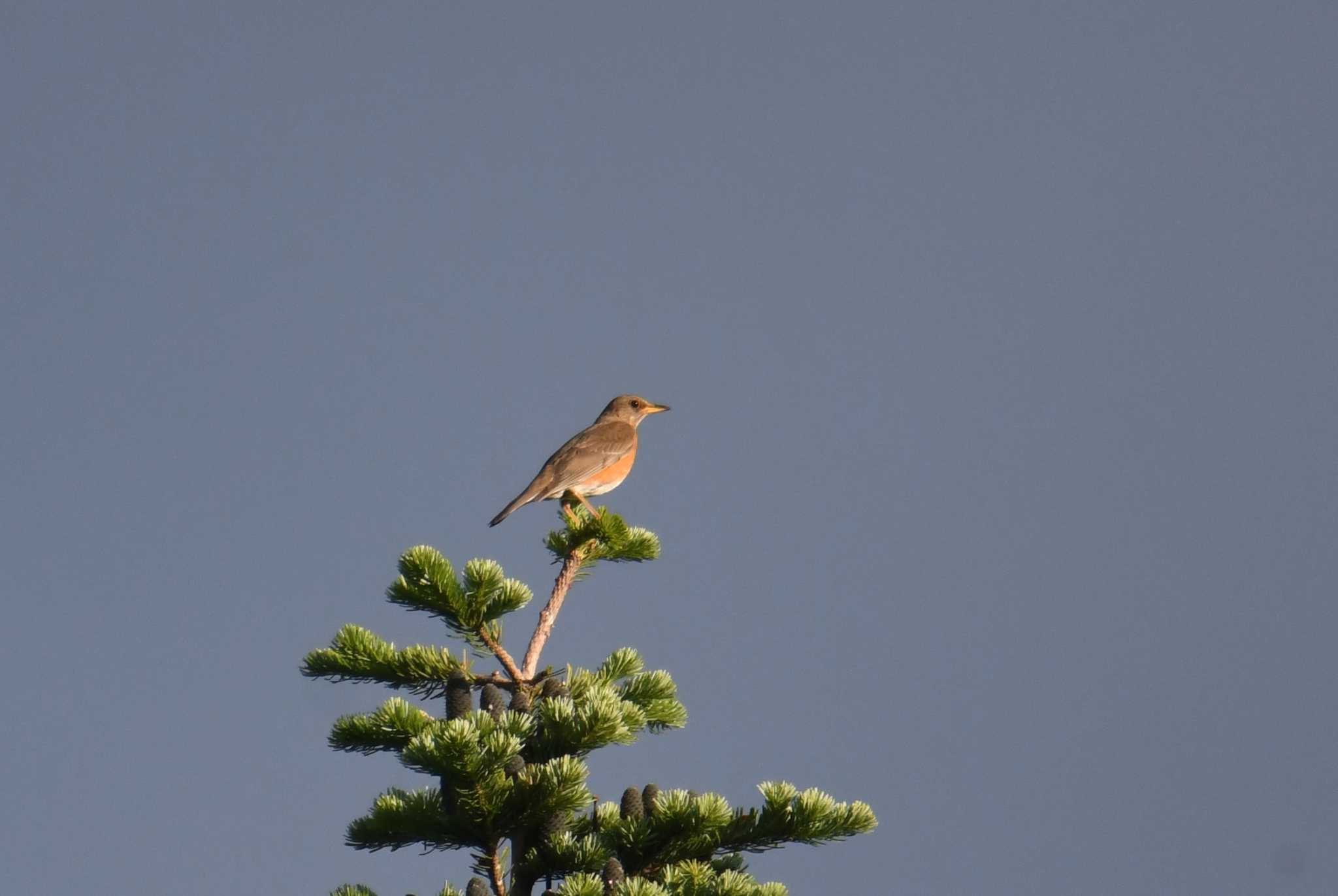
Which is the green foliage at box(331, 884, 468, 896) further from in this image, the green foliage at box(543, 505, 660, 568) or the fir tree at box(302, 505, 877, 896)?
the green foliage at box(543, 505, 660, 568)

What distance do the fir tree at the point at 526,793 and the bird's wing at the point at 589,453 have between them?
19.1 feet

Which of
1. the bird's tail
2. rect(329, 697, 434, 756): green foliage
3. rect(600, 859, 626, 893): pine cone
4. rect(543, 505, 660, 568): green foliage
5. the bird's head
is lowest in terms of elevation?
rect(600, 859, 626, 893): pine cone

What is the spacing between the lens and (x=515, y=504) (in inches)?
471

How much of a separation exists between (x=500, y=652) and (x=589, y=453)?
6439 mm

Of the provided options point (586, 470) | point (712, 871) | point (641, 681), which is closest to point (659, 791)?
point (712, 871)

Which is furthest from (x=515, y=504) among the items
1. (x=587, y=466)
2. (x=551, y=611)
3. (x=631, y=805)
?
(x=631, y=805)

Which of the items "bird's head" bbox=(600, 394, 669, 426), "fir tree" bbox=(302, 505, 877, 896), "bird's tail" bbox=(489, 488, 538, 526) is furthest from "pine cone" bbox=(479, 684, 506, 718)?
"bird's head" bbox=(600, 394, 669, 426)

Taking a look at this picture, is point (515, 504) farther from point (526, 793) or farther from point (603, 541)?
point (526, 793)

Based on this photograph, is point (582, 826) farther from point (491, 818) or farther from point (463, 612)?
point (463, 612)

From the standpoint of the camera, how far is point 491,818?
5.47 metres

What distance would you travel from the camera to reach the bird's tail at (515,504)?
11.6 meters

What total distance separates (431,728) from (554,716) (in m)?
0.51

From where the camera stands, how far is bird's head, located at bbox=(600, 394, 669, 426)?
1512cm

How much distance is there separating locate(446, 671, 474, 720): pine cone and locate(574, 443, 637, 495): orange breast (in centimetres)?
649
